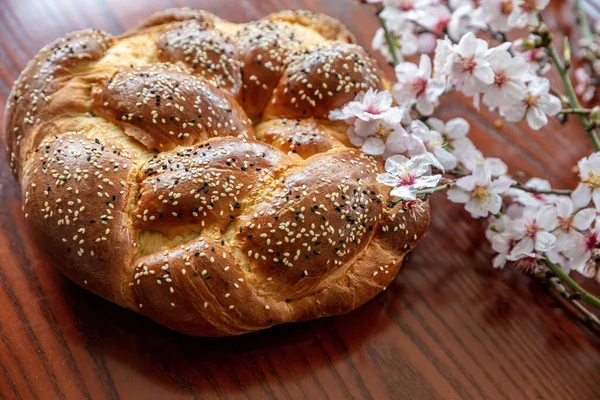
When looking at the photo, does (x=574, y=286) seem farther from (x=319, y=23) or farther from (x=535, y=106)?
(x=319, y=23)

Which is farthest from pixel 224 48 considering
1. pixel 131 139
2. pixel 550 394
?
pixel 550 394

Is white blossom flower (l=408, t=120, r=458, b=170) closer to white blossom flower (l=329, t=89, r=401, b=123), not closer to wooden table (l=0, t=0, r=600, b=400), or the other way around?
white blossom flower (l=329, t=89, r=401, b=123)

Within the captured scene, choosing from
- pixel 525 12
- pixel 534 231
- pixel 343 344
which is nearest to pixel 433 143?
pixel 534 231

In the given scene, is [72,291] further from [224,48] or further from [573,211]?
[573,211]

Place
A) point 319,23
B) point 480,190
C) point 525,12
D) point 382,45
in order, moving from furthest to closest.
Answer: point 382,45
point 319,23
point 525,12
point 480,190

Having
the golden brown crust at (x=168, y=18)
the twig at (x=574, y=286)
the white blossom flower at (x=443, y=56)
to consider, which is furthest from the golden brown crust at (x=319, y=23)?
the twig at (x=574, y=286)

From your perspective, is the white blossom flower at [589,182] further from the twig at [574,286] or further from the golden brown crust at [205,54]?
the golden brown crust at [205,54]
